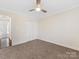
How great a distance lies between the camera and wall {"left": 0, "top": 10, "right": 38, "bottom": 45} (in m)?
4.64

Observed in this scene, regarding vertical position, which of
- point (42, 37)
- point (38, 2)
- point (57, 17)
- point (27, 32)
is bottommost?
point (42, 37)

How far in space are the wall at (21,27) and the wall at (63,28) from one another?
0.59m

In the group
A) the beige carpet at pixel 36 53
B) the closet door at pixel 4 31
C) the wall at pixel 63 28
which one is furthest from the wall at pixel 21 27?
the beige carpet at pixel 36 53

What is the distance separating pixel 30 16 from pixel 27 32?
0.96 meters

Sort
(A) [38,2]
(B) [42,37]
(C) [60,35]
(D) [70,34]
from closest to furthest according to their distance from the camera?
(A) [38,2]
(D) [70,34]
(C) [60,35]
(B) [42,37]

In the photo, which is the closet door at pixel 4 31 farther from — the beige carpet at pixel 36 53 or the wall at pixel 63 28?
the wall at pixel 63 28

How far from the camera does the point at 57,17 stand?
16.9ft

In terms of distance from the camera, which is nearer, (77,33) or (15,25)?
(77,33)

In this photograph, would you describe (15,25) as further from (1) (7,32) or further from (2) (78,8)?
(2) (78,8)

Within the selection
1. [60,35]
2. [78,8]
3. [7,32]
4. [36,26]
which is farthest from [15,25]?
[78,8]

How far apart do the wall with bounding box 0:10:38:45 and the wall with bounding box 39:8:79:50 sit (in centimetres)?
59

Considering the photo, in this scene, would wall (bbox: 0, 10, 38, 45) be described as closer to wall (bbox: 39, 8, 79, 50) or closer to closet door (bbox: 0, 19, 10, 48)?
closet door (bbox: 0, 19, 10, 48)

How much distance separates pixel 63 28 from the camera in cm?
492

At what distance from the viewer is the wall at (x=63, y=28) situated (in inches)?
176
